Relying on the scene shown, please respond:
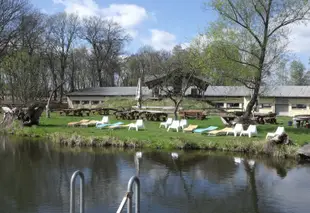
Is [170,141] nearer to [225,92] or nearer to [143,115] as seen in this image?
[143,115]

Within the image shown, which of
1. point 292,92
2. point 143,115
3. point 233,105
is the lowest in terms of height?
point 143,115

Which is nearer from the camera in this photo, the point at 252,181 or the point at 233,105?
the point at 252,181

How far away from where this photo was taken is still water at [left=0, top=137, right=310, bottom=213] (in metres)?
10.2

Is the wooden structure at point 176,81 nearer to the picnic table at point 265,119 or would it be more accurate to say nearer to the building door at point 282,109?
the picnic table at point 265,119

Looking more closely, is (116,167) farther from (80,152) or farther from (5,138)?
(5,138)

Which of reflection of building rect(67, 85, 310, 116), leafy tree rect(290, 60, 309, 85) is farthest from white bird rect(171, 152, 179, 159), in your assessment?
leafy tree rect(290, 60, 309, 85)

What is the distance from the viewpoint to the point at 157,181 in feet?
42.8

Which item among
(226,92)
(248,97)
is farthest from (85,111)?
(248,97)

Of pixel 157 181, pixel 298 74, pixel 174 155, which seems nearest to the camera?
pixel 157 181

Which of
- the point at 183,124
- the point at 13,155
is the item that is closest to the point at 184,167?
the point at 13,155

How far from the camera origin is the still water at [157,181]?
10.2 metres

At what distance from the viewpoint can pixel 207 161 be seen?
1661 cm

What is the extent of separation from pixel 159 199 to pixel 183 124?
14.3 meters

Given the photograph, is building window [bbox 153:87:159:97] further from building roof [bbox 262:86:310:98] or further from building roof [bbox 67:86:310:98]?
building roof [bbox 262:86:310:98]
